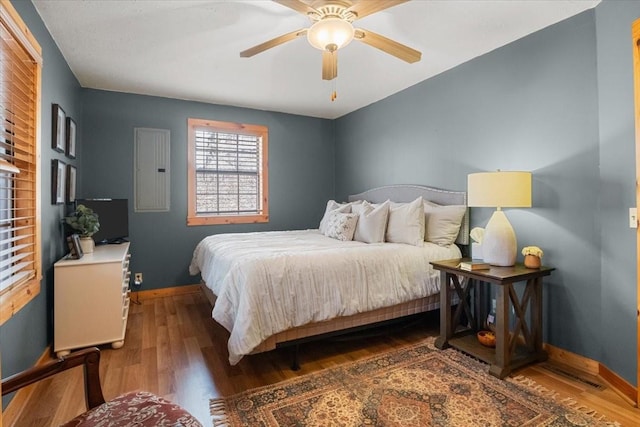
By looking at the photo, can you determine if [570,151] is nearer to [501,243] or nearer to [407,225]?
[501,243]

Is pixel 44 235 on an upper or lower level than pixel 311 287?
upper

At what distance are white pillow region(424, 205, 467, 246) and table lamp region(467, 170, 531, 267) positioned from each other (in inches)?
22.2

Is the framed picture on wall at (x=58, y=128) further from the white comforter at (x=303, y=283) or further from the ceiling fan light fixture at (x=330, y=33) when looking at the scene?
the ceiling fan light fixture at (x=330, y=33)

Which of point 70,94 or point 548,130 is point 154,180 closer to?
point 70,94

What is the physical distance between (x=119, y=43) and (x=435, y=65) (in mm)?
2872

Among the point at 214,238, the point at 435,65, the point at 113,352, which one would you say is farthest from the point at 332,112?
the point at 113,352

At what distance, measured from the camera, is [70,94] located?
3.41 meters

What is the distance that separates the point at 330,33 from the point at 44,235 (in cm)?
249

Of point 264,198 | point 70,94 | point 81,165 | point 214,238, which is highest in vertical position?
point 70,94

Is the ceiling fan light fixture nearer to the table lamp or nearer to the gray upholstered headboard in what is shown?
the table lamp

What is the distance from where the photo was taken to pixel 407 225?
326 centimetres

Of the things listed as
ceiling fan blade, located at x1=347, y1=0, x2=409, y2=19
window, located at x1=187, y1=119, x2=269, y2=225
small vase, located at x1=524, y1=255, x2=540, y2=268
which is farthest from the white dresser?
small vase, located at x1=524, y1=255, x2=540, y2=268

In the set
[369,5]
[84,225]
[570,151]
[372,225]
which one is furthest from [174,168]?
[570,151]

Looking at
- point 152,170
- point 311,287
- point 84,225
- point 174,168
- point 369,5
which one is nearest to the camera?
point 369,5
